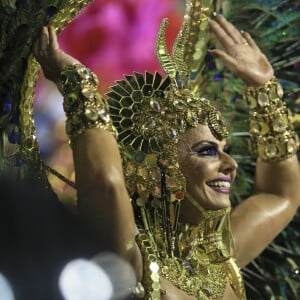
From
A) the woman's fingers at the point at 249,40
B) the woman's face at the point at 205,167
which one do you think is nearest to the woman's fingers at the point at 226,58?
the woman's fingers at the point at 249,40

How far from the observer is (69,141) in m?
1.81

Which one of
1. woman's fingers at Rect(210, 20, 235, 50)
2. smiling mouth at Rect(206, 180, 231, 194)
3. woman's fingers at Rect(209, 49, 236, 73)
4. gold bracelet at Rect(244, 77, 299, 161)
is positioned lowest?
smiling mouth at Rect(206, 180, 231, 194)

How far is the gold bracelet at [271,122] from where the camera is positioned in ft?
7.82

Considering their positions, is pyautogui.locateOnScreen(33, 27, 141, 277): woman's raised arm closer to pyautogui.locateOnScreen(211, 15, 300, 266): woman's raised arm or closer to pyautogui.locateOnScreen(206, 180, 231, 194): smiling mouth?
pyautogui.locateOnScreen(206, 180, 231, 194): smiling mouth

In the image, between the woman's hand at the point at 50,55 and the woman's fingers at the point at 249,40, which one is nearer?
the woman's hand at the point at 50,55

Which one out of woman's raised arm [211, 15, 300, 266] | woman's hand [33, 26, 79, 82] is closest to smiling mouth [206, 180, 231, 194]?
woman's raised arm [211, 15, 300, 266]

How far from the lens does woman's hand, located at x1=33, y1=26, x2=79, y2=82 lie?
184 cm

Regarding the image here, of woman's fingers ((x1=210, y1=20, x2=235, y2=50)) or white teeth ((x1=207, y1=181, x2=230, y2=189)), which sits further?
woman's fingers ((x1=210, y1=20, x2=235, y2=50))

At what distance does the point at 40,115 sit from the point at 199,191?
0.48 m

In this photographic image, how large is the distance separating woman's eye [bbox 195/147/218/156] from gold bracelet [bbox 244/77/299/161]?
326 mm

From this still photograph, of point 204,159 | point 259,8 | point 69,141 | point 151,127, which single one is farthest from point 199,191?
point 259,8

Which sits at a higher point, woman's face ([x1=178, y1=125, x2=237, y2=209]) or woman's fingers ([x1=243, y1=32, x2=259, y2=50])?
woman's fingers ([x1=243, y1=32, x2=259, y2=50])

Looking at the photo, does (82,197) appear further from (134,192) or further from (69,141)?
(134,192)

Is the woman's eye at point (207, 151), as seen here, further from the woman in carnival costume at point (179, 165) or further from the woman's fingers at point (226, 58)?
the woman's fingers at point (226, 58)
